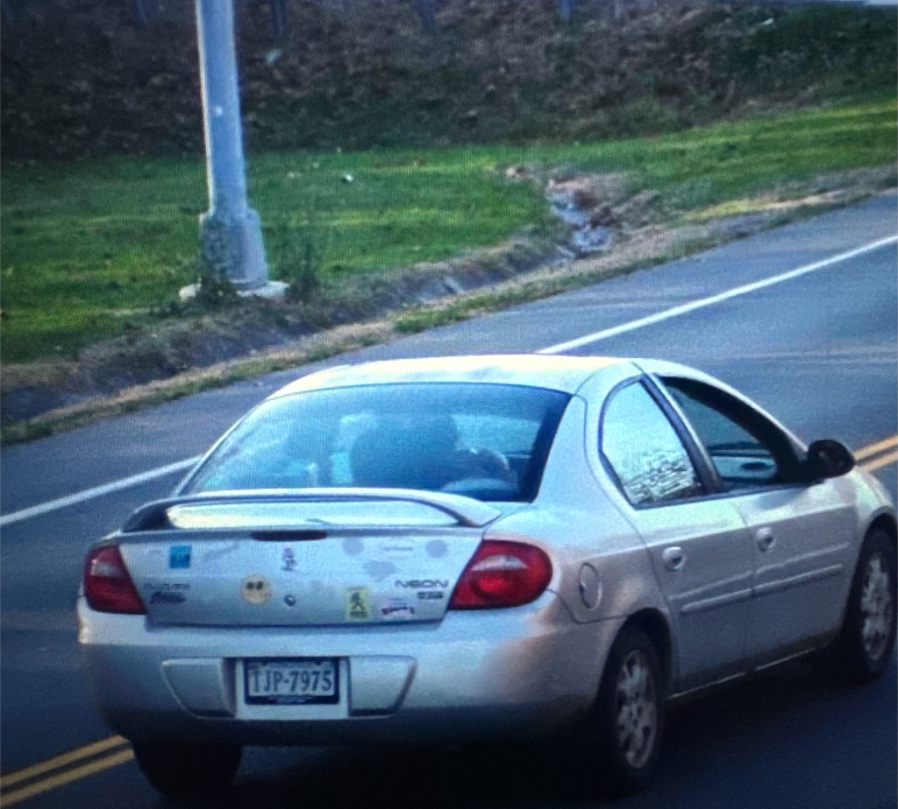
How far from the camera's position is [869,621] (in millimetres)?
8219

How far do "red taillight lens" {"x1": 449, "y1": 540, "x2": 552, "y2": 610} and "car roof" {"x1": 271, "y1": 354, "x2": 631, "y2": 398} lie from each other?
1.04m

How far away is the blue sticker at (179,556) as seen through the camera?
6328 millimetres

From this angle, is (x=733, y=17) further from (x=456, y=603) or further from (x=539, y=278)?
(x=456, y=603)

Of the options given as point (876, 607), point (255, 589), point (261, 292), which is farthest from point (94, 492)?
point (261, 292)

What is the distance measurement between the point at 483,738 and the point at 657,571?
93 centimetres

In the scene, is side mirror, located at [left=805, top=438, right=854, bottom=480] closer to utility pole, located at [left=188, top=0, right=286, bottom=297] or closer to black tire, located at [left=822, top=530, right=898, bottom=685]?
black tire, located at [left=822, top=530, right=898, bottom=685]

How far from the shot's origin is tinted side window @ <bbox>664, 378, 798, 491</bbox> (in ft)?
25.6

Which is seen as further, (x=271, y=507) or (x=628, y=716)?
(x=628, y=716)

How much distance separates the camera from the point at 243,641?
620cm

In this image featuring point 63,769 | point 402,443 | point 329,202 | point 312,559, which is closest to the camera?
point 312,559

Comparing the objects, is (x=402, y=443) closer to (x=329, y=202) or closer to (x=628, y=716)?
(x=628, y=716)

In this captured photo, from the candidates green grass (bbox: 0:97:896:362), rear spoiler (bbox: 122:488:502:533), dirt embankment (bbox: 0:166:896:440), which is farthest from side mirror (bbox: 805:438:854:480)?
green grass (bbox: 0:97:896:362)

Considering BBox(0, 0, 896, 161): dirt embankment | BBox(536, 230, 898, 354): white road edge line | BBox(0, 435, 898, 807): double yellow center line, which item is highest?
BBox(0, 0, 896, 161): dirt embankment

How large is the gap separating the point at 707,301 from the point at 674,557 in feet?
44.4
